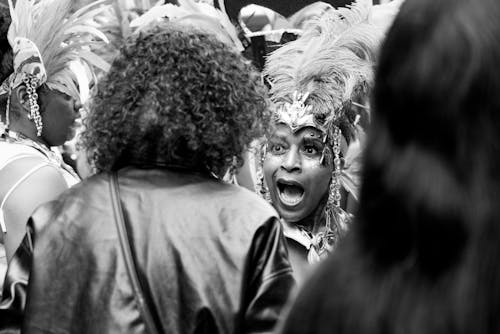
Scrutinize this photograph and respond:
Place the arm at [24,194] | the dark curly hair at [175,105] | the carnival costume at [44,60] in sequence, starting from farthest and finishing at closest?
1. the carnival costume at [44,60]
2. the arm at [24,194]
3. the dark curly hair at [175,105]

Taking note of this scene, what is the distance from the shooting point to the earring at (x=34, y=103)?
4043 mm

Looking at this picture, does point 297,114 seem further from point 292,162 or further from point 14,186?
point 14,186

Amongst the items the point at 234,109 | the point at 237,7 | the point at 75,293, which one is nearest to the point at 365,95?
the point at 237,7

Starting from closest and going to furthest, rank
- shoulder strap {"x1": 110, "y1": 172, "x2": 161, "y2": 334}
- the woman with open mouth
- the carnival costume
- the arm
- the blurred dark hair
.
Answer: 1. the blurred dark hair
2. shoulder strap {"x1": 110, "y1": 172, "x2": 161, "y2": 334}
3. the arm
4. the carnival costume
5. the woman with open mouth

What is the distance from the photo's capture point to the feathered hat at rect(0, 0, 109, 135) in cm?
409

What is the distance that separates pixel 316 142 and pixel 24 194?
122cm

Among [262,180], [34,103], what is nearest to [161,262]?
[34,103]

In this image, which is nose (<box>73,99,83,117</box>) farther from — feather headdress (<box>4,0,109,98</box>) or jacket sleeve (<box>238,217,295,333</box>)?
jacket sleeve (<box>238,217,295,333</box>)

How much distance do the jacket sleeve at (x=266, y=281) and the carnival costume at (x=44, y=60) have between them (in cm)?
162

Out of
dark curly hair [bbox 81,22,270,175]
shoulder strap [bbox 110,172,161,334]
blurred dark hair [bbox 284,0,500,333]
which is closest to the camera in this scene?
blurred dark hair [bbox 284,0,500,333]

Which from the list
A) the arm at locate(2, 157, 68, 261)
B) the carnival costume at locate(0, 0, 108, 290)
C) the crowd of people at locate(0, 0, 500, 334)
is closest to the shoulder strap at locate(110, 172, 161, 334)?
the crowd of people at locate(0, 0, 500, 334)

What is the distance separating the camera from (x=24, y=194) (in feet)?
11.9

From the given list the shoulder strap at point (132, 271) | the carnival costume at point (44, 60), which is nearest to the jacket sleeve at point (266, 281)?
the shoulder strap at point (132, 271)

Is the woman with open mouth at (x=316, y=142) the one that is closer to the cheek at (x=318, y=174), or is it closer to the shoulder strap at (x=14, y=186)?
the cheek at (x=318, y=174)
